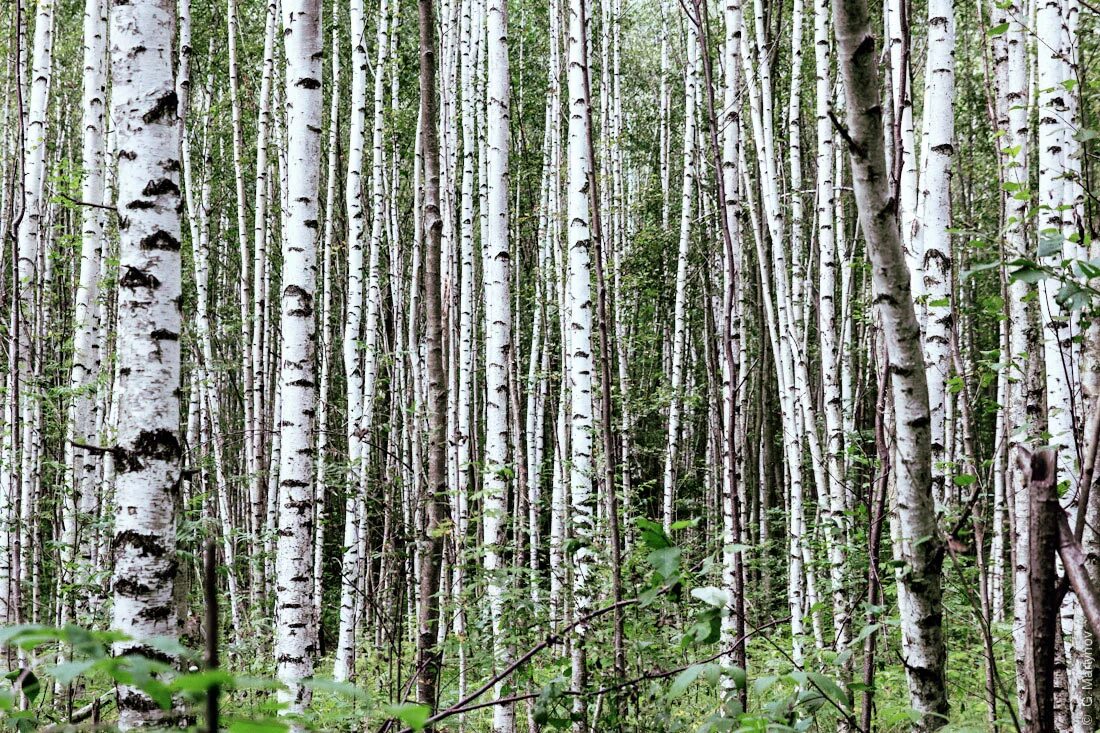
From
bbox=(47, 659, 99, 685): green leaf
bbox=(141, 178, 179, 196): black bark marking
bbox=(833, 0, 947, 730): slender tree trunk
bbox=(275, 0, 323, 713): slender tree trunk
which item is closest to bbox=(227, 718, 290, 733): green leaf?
bbox=(47, 659, 99, 685): green leaf

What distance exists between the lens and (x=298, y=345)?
3.99 meters

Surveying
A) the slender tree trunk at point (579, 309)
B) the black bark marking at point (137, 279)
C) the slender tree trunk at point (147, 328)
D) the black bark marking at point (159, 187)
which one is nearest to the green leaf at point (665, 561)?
the slender tree trunk at point (147, 328)

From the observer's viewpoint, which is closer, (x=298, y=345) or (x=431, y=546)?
(x=431, y=546)

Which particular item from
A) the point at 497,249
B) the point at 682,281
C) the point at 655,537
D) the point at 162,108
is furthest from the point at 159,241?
the point at 682,281

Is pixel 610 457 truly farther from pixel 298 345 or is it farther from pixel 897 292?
pixel 897 292

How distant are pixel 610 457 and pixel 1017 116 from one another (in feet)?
11.2

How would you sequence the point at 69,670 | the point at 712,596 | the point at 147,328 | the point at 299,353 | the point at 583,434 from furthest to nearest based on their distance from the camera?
the point at 583,434, the point at 299,353, the point at 147,328, the point at 712,596, the point at 69,670

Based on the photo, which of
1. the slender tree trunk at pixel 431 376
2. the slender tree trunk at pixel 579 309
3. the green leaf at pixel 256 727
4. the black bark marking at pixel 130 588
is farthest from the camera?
the slender tree trunk at pixel 579 309

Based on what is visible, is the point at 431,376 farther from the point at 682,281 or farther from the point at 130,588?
the point at 682,281

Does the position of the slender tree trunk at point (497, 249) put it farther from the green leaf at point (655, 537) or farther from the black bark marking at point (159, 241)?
the green leaf at point (655, 537)

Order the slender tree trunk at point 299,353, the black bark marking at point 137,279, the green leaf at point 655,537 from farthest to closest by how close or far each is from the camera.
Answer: the slender tree trunk at point 299,353 → the black bark marking at point 137,279 → the green leaf at point 655,537

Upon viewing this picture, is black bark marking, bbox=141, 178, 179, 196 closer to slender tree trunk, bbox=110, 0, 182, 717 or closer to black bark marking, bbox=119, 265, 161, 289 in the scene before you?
slender tree trunk, bbox=110, 0, 182, 717

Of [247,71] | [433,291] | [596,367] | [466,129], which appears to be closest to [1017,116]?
[433,291]

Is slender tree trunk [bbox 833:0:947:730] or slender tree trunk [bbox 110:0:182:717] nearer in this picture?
slender tree trunk [bbox 833:0:947:730]
